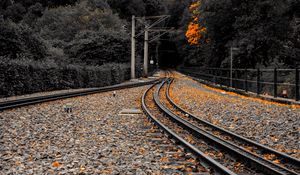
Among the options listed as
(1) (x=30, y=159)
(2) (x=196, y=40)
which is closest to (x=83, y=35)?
(2) (x=196, y=40)

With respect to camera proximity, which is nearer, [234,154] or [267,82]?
[234,154]

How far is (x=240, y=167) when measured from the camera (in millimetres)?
5953

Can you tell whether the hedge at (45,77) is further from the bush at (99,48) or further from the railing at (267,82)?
the bush at (99,48)

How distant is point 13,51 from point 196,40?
25.3m

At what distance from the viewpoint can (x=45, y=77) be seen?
2481cm

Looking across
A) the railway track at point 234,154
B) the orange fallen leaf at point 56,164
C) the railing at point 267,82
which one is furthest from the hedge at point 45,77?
the orange fallen leaf at point 56,164

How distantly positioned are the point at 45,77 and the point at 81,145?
58.7 ft

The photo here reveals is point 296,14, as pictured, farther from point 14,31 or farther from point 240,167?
point 240,167

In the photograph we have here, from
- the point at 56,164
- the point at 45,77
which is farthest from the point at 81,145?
the point at 45,77

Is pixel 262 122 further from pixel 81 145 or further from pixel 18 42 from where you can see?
pixel 18 42

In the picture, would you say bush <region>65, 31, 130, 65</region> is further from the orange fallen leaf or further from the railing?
the orange fallen leaf

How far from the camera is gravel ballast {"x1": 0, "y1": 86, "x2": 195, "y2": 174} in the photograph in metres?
6.01

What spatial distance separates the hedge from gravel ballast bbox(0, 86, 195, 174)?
8264 mm

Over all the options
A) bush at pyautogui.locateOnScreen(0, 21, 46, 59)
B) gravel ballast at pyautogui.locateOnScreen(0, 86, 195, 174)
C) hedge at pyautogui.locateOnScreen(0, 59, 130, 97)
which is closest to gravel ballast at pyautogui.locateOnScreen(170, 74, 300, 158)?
gravel ballast at pyautogui.locateOnScreen(0, 86, 195, 174)
